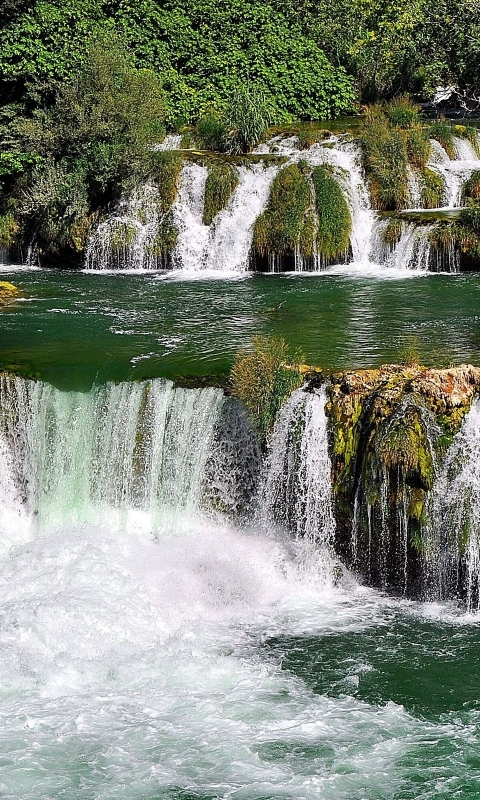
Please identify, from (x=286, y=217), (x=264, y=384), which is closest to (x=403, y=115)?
(x=286, y=217)

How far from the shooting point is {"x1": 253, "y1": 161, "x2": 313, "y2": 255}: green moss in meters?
21.8

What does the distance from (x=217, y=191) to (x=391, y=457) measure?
38.4 ft

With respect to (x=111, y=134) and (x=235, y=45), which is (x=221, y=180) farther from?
(x=235, y=45)

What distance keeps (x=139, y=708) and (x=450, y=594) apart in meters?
3.97

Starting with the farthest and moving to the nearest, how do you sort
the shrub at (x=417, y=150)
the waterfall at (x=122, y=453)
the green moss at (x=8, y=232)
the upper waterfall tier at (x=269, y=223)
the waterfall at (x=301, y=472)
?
the green moss at (x=8, y=232), the shrub at (x=417, y=150), the upper waterfall tier at (x=269, y=223), the waterfall at (x=122, y=453), the waterfall at (x=301, y=472)

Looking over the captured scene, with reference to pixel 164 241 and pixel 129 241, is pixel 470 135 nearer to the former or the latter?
pixel 164 241

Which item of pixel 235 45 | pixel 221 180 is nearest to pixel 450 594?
pixel 221 180

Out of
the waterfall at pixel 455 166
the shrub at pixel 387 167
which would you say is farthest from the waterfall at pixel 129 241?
the waterfall at pixel 455 166

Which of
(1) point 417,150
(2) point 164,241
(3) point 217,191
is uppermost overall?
(1) point 417,150

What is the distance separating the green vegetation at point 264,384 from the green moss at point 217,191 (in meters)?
9.49

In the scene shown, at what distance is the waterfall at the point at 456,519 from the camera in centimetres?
1238

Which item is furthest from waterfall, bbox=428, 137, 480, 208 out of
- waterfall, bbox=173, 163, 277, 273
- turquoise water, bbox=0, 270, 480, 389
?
waterfall, bbox=173, 163, 277, 273

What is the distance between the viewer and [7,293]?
64.8ft

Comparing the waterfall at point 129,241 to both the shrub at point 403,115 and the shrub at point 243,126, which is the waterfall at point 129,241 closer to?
the shrub at point 243,126
